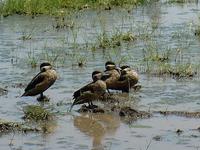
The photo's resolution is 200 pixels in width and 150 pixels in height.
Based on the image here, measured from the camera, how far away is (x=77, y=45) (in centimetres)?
1510

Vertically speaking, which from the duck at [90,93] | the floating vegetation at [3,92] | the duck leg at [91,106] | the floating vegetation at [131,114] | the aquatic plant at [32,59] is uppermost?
the aquatic plant at [32,59]

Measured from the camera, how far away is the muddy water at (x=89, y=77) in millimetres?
8297

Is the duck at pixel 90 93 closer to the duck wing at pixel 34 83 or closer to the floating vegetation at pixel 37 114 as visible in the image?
the floating vegetation at pixel 37 114

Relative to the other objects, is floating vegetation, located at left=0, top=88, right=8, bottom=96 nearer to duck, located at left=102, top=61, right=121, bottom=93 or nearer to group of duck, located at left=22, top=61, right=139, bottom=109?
group of duck, located at left=22, top=61, right=139, bottom=109

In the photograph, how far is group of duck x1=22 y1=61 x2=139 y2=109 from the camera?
1000 cm

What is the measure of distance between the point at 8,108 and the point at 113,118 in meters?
1.76

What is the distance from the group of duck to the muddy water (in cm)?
23

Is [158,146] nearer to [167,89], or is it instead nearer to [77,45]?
[167,89]

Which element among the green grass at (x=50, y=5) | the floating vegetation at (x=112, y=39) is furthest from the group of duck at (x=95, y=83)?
the green grass at (x=50, y=5)

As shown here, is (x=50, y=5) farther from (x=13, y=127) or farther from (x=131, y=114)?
(x=13, y=127)

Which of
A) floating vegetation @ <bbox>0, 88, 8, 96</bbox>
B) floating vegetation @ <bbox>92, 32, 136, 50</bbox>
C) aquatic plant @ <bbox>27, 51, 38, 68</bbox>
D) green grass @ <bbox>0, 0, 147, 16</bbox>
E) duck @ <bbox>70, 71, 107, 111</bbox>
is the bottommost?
floating vegetation @ <bbox>0, 88, 8, 96</bbox>

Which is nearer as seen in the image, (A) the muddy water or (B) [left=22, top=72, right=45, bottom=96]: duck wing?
(A) the muddy water

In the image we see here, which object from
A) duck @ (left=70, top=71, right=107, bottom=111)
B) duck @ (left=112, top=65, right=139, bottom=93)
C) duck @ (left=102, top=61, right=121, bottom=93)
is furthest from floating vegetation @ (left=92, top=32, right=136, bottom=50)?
duck @ (left=70, top=71, right=107, bottom=111)

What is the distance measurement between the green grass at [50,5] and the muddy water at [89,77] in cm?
57
